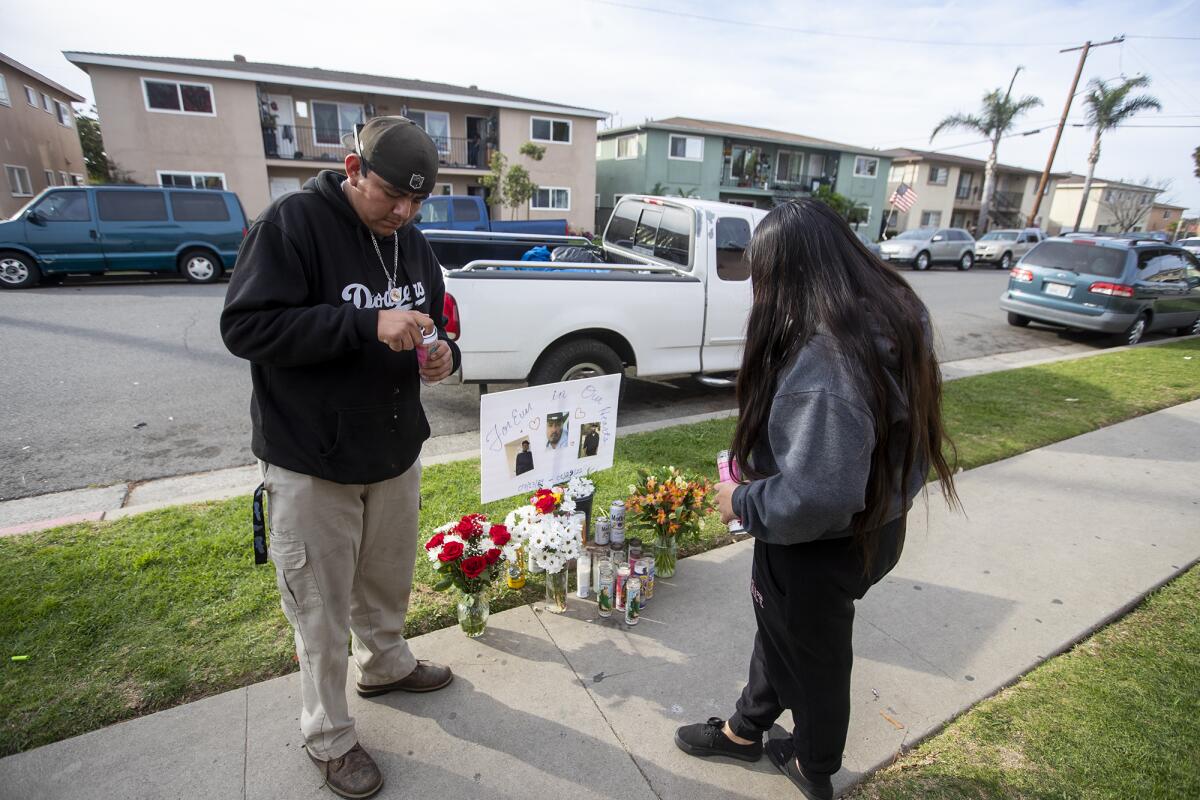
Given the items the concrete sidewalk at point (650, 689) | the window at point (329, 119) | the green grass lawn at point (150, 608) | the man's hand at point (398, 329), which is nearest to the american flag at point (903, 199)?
the window at point (329, 119)

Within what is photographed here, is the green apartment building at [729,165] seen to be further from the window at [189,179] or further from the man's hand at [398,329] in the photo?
the man's hand at [398,329]

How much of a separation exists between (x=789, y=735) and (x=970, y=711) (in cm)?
78

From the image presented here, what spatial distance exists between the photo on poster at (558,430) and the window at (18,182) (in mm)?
27223

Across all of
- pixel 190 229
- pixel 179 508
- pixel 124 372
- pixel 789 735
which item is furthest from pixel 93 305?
pixel 789 735

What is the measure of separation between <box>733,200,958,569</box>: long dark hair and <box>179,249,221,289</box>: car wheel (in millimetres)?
14338

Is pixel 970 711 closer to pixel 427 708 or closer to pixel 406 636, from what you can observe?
pixel 427 708

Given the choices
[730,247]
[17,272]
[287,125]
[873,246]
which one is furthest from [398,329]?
[287,125]

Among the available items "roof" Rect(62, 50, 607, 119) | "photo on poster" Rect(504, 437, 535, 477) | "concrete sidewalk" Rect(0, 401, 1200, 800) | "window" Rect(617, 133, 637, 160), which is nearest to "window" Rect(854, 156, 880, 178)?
"window" Rect(617, 133, 637, 160)

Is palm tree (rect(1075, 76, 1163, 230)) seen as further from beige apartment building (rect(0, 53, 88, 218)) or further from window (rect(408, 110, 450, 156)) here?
beige apartment building (rect(0, 53, 88, 218))

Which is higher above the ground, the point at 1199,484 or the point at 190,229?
the point at 190,229

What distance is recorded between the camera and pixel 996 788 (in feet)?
6.58

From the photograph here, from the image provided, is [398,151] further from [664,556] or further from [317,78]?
[317,78]

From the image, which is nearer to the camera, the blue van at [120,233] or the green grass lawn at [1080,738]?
the green grass lawn at [1080,738]

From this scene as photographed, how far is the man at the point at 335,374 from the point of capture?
5.32 feet
